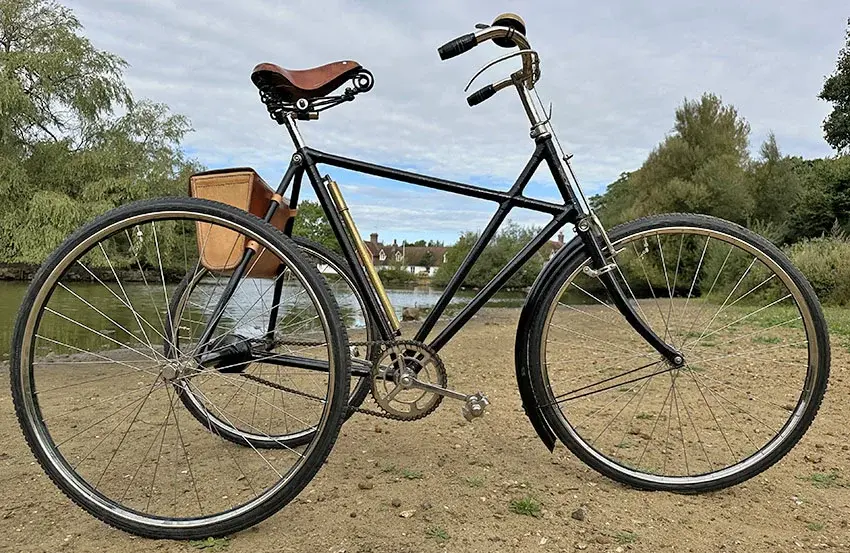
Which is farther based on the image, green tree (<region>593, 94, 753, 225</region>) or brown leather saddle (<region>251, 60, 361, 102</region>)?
green tree (<region>593, 94, 753, 225</region>)

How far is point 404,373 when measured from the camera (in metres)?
2.21

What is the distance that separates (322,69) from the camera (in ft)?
7.56

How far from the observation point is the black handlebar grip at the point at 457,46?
2219 millimetres

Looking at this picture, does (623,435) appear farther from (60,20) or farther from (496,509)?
(60,20)

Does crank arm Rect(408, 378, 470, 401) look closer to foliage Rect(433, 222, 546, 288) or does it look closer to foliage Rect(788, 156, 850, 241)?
foliage Rect(433, 222, 546, 288)

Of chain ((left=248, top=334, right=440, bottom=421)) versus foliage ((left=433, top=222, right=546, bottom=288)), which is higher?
foliage ((left=433, top=222, right=546, bottom=288))

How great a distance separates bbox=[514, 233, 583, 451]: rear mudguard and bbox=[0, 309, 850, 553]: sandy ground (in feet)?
0.77

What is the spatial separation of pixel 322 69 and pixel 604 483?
198cm

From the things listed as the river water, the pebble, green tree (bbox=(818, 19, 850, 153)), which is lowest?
the river water

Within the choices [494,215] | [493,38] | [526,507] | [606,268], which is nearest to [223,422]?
[526,507]

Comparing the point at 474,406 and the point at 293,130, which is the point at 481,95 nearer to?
the point at 293,130

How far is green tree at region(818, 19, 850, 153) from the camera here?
23991 millimetres

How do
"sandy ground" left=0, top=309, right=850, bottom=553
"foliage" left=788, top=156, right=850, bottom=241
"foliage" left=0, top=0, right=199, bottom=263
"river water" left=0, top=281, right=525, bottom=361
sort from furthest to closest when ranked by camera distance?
1. "foliage" left=788, top=156, right=850, bottom=241
2. "foliage" left=0, top=0, right=199, bottom=263
3. "river water" left=0, top=281, right=525, bottom=361
4. "sandy ground" left=0, top=309, right=850, bottom=553

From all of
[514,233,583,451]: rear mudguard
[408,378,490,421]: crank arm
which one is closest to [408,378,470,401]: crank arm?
[408,378,490,421]: crank arm
